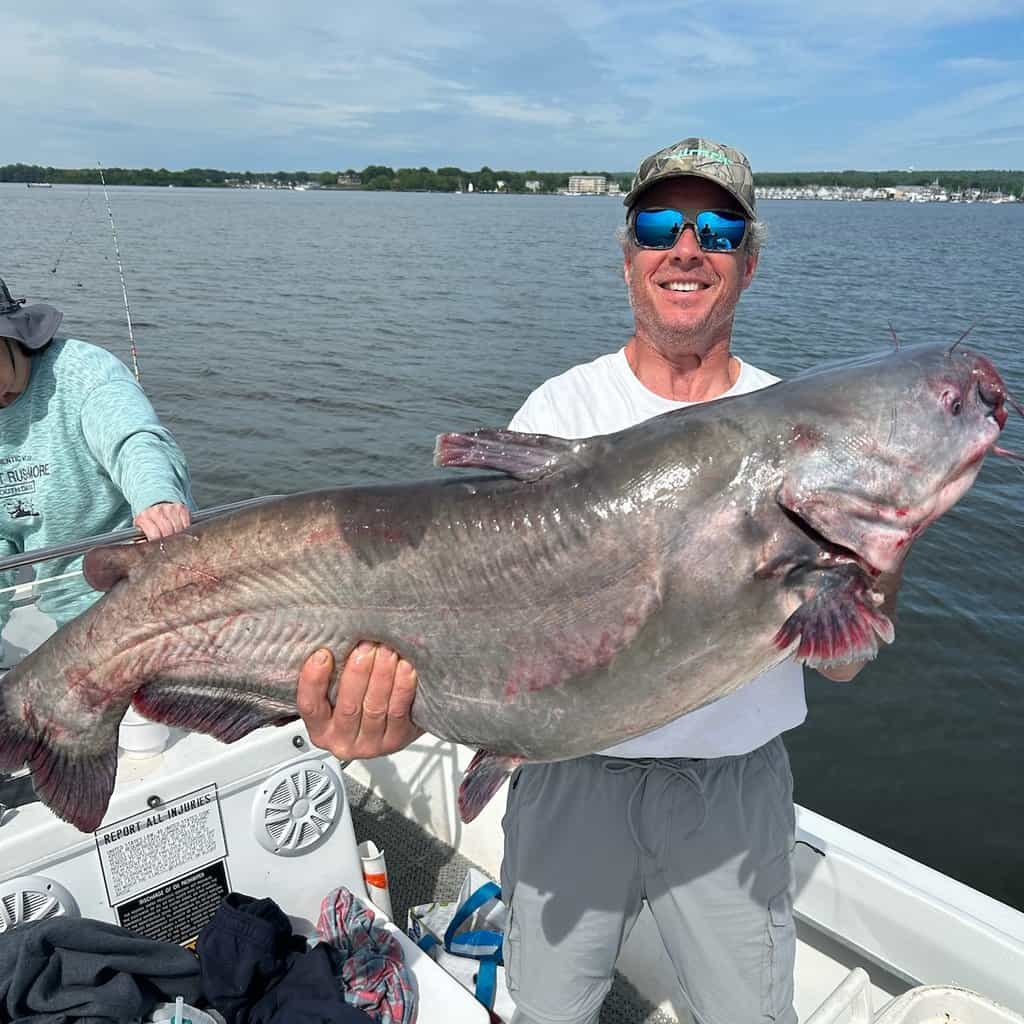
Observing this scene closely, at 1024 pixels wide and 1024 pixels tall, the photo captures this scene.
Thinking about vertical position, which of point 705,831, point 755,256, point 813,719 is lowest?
point 813,719

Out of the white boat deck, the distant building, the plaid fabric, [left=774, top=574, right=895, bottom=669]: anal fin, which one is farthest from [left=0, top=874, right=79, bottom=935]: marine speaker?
the distant building

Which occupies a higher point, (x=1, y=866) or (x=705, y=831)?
(x=705, y=831)

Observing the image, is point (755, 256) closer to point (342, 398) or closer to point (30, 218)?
point (342, 398)

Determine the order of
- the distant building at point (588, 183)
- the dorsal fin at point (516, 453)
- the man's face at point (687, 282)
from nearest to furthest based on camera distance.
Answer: the dorsal fin at point (516, 453)
the man's face at point (687, 282)
the distant building at point (588, 183)

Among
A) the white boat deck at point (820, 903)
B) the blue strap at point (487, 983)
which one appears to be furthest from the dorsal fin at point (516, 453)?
the blue strap at point (487, 983)

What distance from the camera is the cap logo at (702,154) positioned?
2.59 metres

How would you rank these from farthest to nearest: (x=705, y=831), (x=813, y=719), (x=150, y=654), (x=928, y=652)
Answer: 1. (x=928, y=652)
2. (x=813, y=719)
3. (x=705, y=831)
4. (x=150, y=654)

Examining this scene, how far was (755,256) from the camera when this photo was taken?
2.80m

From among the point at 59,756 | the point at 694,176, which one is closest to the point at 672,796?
the point at 59,756

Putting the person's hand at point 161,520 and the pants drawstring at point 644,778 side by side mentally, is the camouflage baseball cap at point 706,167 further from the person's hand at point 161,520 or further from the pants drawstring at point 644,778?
the person's hand at point 161,520

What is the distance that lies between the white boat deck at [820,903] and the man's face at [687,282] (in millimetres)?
2121

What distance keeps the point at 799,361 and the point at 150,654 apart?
16739 millimetres

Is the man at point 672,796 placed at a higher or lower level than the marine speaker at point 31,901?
higher

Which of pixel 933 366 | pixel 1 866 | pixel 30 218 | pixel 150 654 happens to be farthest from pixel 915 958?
pixel 30 218
